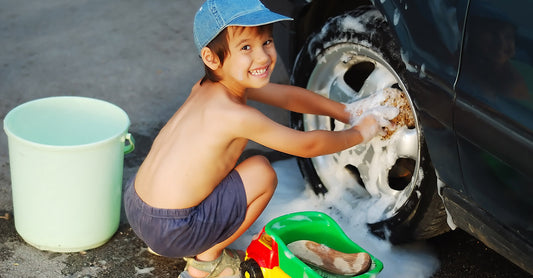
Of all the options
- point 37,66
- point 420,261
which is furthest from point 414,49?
point 37,66

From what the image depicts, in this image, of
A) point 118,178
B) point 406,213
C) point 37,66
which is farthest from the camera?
point 37,66

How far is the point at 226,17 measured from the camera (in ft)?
8.29

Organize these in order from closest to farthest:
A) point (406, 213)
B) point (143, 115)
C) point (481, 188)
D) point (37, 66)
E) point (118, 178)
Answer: point (481, 188) → point (406, 213) → point (118, 178) → point (143, 115) → point (37, 66)

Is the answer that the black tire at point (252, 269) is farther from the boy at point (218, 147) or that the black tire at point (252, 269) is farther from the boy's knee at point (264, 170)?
the boy's knee at point (264, 170)

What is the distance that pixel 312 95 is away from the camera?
300 centimetres

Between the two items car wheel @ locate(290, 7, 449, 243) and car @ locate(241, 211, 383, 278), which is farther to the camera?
car wheel @ locate(290, 7, 449, 243)

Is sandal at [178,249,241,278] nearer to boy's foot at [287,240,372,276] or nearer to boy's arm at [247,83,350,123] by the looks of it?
boy's foot at [287,240,372,276]

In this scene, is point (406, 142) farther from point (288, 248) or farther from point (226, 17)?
point (226, 17)

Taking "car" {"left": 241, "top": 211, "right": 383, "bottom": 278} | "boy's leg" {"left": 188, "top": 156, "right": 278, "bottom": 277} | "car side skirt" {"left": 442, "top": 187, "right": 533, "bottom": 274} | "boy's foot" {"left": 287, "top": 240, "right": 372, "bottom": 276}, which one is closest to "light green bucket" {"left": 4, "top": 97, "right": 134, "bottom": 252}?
"boy's leg" {"left": 188, "top": 156, "right": 278, "bottom": 277}

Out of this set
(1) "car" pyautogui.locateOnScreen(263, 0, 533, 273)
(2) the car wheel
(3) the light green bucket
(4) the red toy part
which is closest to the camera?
(1) "car" pyautogui.locateOnScreen(263, 0, 533, 273)

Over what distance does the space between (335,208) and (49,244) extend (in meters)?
1.21

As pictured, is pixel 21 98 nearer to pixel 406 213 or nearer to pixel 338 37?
pixel 338 37

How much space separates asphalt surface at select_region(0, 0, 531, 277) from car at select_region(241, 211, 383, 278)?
17.1 inches

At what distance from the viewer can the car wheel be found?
2.72 metres
